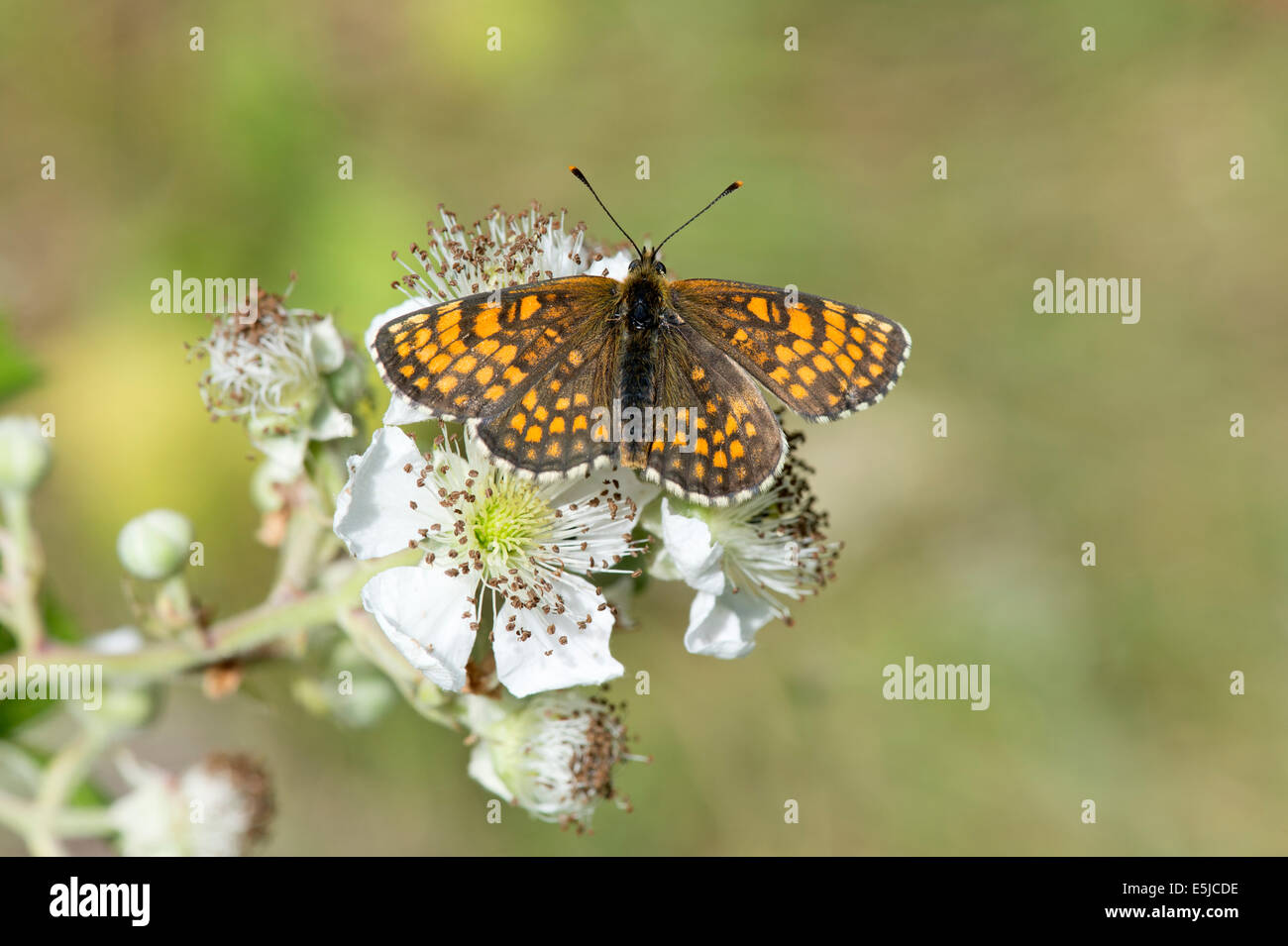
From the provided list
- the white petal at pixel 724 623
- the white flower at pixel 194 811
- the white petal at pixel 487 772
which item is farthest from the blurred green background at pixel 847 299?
the white petal at pixel 724 623

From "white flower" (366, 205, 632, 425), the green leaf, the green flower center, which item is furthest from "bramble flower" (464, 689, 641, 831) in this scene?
the green leaf

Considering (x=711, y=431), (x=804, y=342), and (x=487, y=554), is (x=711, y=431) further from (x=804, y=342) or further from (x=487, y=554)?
(x=487, y=554)

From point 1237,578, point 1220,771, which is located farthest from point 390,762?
point 1237,578

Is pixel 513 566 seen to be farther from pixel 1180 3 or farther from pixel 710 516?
pixel 1180 3

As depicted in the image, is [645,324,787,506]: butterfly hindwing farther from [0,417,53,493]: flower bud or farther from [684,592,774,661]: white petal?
[0,417,53,493]: flower bud

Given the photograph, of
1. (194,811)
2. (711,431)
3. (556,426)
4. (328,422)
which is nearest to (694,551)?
(711,431)

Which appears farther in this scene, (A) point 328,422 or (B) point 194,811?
(B) point 194,811

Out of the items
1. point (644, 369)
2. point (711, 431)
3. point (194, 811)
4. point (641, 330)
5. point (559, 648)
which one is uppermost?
point (641, 330)
